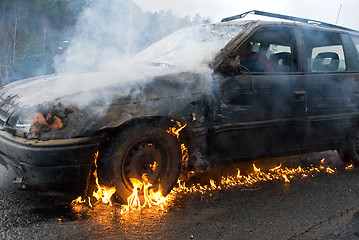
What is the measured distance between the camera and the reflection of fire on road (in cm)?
284

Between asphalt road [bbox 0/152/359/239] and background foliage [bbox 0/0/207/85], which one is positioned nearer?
asphalt road [bbox 0/152/359/239]

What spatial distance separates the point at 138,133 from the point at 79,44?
2.84m

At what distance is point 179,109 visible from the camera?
293 centimetres

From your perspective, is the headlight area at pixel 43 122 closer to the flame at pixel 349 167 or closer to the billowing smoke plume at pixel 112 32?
the billowing smoke plume at pixel 112 32

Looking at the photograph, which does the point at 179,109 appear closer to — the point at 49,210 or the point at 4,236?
the point at 49,210

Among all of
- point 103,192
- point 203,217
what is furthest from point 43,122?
point 203,217

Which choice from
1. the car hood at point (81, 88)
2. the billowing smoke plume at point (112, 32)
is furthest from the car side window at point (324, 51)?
the car hood at point (81, 88)

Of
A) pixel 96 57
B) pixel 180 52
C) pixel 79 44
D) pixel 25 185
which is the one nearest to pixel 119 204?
pixel 25 185

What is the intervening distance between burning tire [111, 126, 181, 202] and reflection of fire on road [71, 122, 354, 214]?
0.13 feet

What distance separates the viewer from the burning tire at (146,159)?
106 inches

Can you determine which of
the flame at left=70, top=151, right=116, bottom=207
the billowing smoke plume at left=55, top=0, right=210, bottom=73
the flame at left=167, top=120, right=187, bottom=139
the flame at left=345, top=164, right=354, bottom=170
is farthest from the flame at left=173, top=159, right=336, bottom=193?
the billowing smoke plume at left=55, top=0, right=210, bottom=73

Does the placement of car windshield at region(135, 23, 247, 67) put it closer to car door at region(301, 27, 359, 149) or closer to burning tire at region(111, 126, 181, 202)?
burning tire at region(111, 126, 181, 202)

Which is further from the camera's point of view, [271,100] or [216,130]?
[271,100]

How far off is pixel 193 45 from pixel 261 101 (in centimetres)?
97
